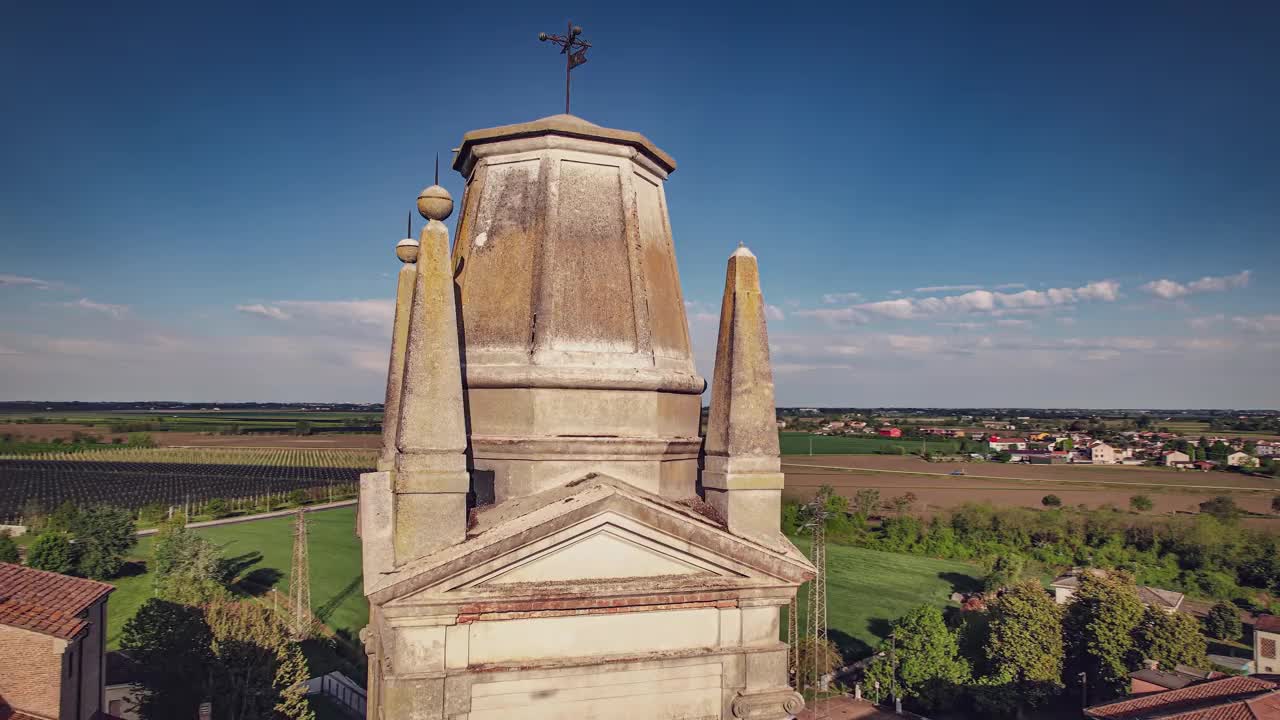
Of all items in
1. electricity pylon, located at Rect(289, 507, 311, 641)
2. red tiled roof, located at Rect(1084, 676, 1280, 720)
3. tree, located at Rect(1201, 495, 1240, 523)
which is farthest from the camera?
tree, located at Rect(1201, 495, 1240, 523)

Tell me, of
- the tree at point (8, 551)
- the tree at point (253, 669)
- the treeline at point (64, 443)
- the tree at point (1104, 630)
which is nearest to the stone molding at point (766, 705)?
the tree at point (253, 669)

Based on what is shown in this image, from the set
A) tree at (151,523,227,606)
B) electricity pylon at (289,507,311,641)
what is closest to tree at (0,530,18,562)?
tree at (151,523,227,606)

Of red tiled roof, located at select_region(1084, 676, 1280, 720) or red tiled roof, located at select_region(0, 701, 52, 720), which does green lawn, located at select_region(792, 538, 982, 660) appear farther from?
red tiled roof, located at select_region(0, 701, 52, 720)

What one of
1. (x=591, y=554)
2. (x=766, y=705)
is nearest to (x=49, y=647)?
(x=591, y=554)

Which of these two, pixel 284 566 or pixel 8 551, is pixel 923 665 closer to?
pixel 284 566

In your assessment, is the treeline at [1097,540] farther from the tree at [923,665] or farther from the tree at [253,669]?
the tree at [253,669]

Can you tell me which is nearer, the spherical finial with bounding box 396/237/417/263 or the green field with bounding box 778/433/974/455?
the spherical finial with bounding box 396/237/417/263

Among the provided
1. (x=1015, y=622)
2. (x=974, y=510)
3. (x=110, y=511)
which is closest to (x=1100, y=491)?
(x=974, y=510)
